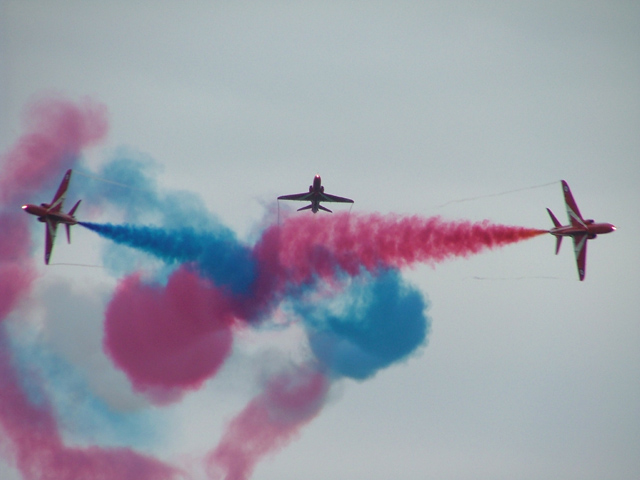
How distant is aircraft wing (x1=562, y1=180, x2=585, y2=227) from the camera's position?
217 ft

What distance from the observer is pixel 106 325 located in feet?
234

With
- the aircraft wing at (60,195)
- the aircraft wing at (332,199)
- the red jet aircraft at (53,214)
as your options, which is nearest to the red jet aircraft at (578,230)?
the aircraft wing at (332,199)

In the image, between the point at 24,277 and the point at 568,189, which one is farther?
the point at 24,277

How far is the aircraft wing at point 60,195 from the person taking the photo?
2650 inches

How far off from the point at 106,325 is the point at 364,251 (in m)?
19.1

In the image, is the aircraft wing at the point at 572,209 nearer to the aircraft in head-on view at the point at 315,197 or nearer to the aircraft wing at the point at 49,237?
the aircraft in head-on view at the point at 315,197

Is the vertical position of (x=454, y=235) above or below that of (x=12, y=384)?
above

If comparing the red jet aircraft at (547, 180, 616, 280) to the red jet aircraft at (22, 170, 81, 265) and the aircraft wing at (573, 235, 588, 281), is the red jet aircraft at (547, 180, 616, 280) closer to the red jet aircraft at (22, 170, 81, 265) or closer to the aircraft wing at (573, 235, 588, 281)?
the aircraft wing at (573, 235, 588, 281)

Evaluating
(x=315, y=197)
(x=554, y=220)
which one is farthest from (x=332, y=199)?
(x=554, y=220)

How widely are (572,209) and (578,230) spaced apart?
6.06ft

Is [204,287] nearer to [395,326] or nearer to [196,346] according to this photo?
[196,346]

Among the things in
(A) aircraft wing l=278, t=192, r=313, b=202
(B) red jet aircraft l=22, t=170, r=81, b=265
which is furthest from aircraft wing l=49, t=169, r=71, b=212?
(A) aircraft wing l=278, t=192, r=313, b=202

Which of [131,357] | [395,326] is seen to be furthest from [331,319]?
[131,357]

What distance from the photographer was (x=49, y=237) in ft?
222
